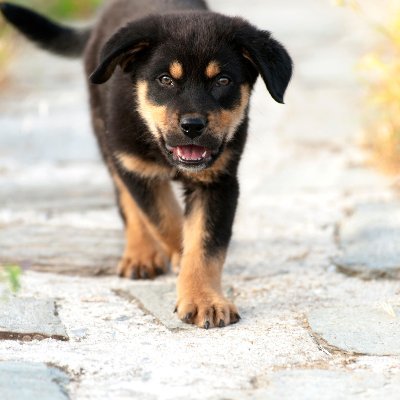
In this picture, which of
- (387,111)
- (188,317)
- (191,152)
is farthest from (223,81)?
(387,111)

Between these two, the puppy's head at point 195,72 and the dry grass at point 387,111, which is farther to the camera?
the dry grass at point 387,111

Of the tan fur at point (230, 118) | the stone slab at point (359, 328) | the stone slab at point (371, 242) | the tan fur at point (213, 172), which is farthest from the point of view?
the stone slab at point (371, 242)

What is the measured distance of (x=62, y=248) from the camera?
4.49 metres

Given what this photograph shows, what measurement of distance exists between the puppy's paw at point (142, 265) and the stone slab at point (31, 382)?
139cm

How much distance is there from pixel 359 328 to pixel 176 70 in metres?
1.12

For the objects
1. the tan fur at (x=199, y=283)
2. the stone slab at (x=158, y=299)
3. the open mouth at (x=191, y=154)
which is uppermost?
the open mouth at (x=191, y=154)

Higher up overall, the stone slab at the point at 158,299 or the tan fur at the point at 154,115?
the tan fur at the point at 154,115

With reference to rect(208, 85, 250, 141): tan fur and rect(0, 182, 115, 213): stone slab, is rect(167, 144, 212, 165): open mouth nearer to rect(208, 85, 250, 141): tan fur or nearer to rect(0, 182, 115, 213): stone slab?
rect(208, 85, 250, 141): tan fur

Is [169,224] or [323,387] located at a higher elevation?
[323,387]

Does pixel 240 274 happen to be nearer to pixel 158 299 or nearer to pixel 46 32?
pixel 158 299

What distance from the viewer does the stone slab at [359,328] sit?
10.4ft

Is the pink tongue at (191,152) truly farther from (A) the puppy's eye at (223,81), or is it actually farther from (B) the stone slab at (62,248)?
(B) the stone slab at (62,248)

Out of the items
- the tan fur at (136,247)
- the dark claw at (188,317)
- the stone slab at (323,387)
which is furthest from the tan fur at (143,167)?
the stone slab at (323,387)

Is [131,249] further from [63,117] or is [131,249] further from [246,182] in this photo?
[63,117]
